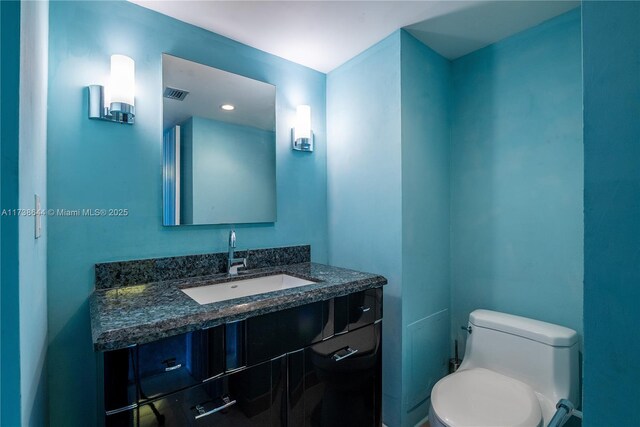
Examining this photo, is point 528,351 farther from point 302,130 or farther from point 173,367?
point 302,130

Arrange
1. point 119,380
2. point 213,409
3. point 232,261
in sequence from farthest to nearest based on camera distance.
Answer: point 232,261
point 213,409
point 119,380

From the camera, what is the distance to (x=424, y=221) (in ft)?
6.03

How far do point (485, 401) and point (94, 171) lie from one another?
2.03 metres

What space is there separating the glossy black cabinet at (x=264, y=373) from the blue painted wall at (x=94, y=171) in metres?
0.60

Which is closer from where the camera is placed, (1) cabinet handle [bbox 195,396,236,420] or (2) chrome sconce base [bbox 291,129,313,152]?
(1) cabinet handle [bbox 195,396,236,420]

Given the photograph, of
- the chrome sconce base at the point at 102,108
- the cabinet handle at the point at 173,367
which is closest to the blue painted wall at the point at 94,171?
the chrome sconce base at the point at 102,108

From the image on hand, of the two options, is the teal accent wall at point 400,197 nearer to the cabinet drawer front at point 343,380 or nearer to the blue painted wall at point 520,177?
the blue painted wall at point 520,177

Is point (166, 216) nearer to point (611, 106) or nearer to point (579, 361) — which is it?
point (611, 106)

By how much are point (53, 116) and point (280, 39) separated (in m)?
1.18

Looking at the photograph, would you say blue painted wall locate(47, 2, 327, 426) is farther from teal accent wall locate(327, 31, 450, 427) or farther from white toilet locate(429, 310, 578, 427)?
white toilet locate(429, 310, 578, 427)

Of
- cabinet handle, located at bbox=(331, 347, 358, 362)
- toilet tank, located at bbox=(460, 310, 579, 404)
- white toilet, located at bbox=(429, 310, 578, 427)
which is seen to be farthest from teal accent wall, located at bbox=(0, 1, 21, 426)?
toilet tank, located at bbox=(460, 310, 579, 404)

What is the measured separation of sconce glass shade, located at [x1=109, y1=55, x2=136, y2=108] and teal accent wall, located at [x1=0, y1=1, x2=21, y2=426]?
2.59 ft

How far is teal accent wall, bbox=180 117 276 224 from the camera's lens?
1.62 m

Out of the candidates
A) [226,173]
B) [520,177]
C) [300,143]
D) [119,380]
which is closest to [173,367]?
[119,380]
